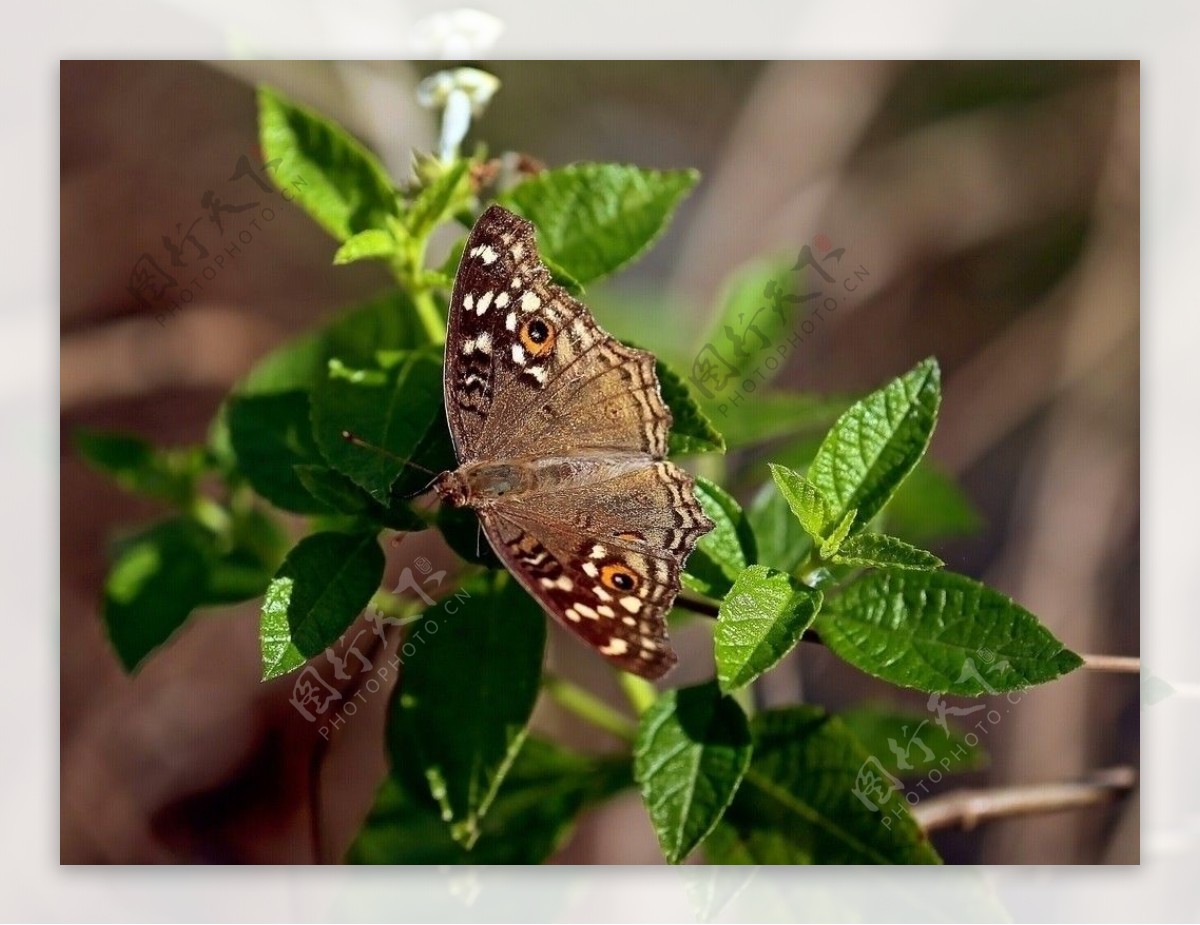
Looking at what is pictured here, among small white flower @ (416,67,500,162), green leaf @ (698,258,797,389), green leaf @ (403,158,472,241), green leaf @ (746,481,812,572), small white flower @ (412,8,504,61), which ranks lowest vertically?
green leaf @ (746,481,812,572)

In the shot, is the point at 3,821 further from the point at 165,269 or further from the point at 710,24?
the point at 710,24

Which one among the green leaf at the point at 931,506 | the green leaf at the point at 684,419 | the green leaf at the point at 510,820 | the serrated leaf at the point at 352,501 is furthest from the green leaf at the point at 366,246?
the green leaf at the point at 931,506

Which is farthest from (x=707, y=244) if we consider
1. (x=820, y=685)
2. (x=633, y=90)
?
(x=820, y=685)

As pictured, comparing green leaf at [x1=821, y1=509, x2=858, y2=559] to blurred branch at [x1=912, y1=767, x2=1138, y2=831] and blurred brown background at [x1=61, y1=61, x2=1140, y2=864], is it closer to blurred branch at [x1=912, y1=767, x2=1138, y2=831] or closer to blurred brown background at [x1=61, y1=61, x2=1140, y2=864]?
blurred branch at [x1=912, y1=767, x2=1138, y2=831]

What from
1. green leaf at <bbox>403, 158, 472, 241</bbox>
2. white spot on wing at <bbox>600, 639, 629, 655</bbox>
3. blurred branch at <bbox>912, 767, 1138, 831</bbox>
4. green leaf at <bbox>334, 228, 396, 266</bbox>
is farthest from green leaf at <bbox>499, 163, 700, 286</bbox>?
blurred branch at <bbox>912, 767, 1138, 831</bbox>

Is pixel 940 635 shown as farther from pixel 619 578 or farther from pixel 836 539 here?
pixel 619 578

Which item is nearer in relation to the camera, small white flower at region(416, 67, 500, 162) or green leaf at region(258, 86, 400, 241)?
green leaf at region(258, 86, 400, 241)

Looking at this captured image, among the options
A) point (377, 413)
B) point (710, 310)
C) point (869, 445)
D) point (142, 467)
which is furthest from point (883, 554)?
point (710, 310)

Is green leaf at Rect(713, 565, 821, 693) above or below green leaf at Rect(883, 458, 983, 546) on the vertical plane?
below

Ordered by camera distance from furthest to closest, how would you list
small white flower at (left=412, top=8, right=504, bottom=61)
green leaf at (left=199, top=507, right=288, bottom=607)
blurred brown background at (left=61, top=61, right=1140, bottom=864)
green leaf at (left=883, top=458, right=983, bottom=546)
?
blurred brown background at (left=61, top=61, right=1140, bottom=864) < green leaf at (left=883, top=458, right=983, bottom=546) < green leaf at (left=199, top=507, right=288, bottom=607) < small white flower at (left=412, top=8, right=504, bottom=61)

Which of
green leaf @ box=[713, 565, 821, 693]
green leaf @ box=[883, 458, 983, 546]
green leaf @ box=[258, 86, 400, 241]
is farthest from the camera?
green leaf @ box=[883, 458, 983, 546]
